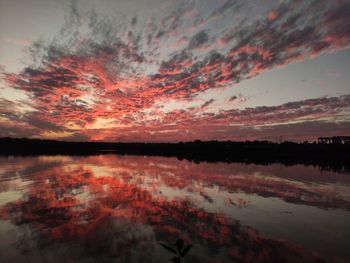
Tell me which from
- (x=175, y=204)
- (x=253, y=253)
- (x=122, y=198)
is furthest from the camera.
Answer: (x=122, y=198)

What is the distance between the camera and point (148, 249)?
1201 cm

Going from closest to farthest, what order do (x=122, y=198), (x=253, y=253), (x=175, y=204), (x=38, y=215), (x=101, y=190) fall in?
(x=253, y=253) → (x=38, y=215) → (x=175, y=204) → (x=122, y=198) → (x=101, y=190)

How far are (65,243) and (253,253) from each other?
9100 mm

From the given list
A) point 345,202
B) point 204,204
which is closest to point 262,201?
point 204,204

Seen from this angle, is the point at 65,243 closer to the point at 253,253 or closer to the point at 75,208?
the point at 75,208

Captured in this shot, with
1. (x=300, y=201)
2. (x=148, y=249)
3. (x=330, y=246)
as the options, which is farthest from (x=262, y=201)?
(x=148, y=249)

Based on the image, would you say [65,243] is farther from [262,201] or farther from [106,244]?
[262,201]

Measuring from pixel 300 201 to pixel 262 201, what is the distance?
11.9ft

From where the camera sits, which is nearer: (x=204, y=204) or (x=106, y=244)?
(x=106, y=244)

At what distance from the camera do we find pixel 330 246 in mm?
13008

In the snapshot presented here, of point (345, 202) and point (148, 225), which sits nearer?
point (148, 225)

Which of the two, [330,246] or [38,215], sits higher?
[38,215]

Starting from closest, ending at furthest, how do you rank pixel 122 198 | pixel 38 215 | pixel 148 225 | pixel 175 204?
pixel 148 225 → pixel 38 215 → pixel 175 204 → pixel 122 198

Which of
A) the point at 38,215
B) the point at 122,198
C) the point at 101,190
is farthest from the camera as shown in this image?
the point at 101,190
